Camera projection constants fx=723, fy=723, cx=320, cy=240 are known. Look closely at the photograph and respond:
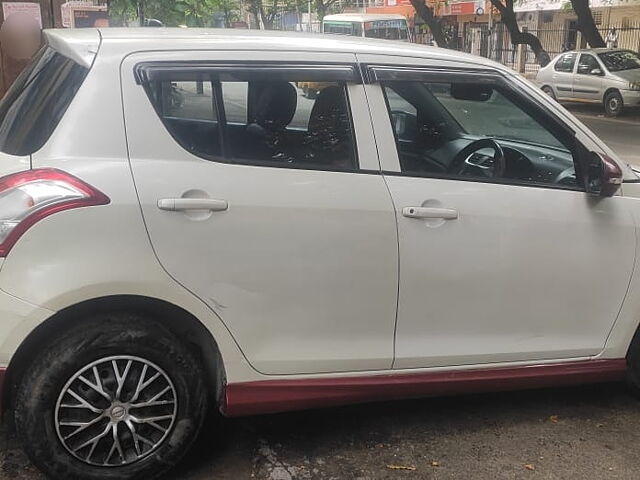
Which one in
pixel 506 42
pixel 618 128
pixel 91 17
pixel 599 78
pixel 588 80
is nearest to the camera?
pixel 91 17

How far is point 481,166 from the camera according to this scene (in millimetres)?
3266

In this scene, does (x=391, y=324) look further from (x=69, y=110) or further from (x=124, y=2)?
(x=124, y=2)

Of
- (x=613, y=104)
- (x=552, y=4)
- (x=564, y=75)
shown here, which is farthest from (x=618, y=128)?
(x=552, y=4)

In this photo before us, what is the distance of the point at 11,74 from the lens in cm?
796

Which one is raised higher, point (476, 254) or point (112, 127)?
point (112, 127)

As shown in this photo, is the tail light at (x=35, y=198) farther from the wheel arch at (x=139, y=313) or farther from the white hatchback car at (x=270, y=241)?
the wheel arch at (x=139, y=313)

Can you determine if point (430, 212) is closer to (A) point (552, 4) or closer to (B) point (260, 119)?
(B) point (260, 119)

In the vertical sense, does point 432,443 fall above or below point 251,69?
below

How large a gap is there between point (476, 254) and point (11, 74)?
21.8 feet

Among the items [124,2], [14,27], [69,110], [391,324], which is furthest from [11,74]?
[124,2]

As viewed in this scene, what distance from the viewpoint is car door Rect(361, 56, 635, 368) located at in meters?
2.97

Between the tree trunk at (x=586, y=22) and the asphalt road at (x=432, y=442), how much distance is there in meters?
18.5

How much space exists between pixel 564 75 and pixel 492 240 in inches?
701

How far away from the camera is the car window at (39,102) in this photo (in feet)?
8.73
